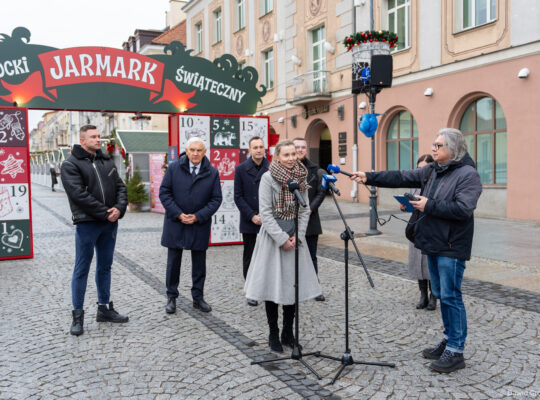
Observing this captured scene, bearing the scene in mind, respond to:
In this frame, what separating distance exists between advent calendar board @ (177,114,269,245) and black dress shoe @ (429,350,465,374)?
6.48 m

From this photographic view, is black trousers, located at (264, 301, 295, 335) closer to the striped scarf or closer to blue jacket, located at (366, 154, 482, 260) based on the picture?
the striped scarf

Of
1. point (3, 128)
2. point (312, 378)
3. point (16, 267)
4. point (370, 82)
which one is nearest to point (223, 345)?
point (312, 378)

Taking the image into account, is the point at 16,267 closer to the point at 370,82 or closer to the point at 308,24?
the point at 370,82

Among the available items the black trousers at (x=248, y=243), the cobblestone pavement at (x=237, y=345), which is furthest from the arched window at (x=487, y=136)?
the black trousers at (x=248, y=243)

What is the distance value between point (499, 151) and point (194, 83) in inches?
354

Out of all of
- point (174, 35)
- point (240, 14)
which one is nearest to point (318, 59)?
point (240, 14)

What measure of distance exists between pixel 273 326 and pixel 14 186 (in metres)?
6.31

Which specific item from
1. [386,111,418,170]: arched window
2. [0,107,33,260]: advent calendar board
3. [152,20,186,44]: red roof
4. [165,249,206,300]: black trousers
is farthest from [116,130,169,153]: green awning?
[152,20,186,44]: red roof

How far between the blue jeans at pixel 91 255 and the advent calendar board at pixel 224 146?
4718mm

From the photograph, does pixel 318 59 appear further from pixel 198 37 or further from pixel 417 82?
pixel 198 37

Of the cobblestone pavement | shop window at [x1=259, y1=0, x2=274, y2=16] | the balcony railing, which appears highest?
shop window at [x1=259, y1=0, x2=274, y2=16]

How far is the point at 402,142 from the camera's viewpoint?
18.0m

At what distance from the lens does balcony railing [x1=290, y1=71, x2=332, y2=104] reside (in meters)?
20.9

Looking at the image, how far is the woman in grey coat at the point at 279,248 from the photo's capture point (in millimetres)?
4078
